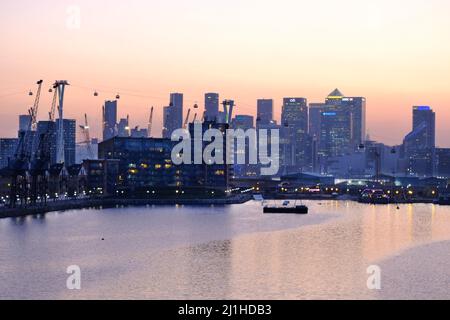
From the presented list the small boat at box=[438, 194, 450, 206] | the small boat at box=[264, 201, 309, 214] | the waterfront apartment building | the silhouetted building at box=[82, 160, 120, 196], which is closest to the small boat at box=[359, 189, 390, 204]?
the small boat at box=[438, 194, 450, 206]

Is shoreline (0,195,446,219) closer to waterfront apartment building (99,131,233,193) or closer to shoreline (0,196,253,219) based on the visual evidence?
shoreline (0,196,253,219)

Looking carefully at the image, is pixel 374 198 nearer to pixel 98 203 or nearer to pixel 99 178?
pixel 99 178

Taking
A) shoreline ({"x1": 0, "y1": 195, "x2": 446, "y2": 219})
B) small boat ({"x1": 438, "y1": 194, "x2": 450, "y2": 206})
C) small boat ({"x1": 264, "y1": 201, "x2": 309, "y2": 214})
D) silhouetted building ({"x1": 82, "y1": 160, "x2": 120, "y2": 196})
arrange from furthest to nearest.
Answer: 1. silhouetted building ({"x1": 82, "y1": 160, "x2": 120, "y2": 196})
2. small boat ({"x1": 438, "y1": 194, "x2": 450, "y2": 206})
3. small boat ({"x1": 264, "y1": 201, "x2": 309, "y2": 214})
4. shoreline ({"x1": 0, "y1": 195, "x2": 446, "y2": 219})

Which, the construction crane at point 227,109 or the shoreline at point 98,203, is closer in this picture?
the shoreline at point 98,203

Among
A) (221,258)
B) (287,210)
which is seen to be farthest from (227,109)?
(221,258)

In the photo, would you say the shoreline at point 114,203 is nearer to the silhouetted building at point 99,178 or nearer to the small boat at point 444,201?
the small boat at point 444,201

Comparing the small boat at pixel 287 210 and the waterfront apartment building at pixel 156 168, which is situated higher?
the waterfront apartment building at pixel 156 168

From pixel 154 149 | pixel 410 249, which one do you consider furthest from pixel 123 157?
pixel 410 249

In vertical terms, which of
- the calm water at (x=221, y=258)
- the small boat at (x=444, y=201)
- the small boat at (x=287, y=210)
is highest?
the calm water at (x=221, y=258)

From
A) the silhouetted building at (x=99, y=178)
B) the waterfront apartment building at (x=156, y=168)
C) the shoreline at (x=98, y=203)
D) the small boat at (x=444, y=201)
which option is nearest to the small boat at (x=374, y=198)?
the small boat at (x=444, y=201)
